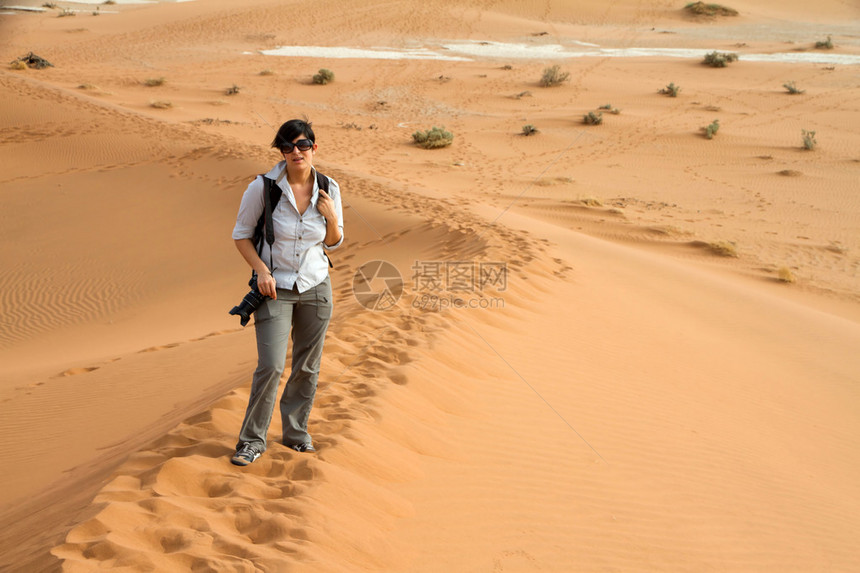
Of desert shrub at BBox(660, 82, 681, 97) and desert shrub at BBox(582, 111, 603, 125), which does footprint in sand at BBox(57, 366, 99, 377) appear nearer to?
desert shrub at BBox(582, 111, 603, 125)

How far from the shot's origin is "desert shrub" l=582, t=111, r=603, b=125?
69.4 feet

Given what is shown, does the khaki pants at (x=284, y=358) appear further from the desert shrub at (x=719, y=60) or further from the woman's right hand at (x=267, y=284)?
the desert shrub at (x=719, y=60)

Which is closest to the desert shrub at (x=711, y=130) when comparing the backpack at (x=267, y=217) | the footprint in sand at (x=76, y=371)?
the footprint in sand at (x=76, y=371)

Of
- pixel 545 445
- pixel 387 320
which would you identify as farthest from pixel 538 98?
pixel 545 445

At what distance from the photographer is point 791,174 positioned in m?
16.2

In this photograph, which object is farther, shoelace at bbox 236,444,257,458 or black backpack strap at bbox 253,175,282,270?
shoelace at bbox 236,444,257,458

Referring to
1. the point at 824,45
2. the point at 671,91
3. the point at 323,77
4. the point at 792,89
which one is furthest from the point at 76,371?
the point at 824,45

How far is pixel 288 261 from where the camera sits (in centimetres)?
318

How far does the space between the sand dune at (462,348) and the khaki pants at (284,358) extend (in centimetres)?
19

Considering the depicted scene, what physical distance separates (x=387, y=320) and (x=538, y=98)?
68.1ft

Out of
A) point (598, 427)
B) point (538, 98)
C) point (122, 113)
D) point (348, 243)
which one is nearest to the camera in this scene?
point (598, 427)

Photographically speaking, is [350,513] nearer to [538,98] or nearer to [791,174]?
[791,174]

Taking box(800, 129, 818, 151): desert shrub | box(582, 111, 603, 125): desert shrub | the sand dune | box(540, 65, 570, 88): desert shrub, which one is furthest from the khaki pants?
box(540, 65, 570, 88): desert shrub

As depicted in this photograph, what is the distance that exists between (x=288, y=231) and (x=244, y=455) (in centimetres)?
125
